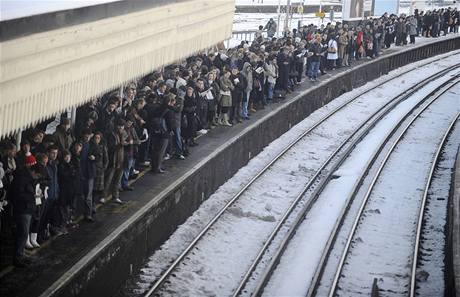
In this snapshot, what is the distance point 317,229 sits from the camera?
1609 cm

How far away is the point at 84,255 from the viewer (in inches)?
460

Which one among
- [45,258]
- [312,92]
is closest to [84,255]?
[45,258]

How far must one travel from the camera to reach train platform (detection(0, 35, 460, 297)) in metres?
11.1

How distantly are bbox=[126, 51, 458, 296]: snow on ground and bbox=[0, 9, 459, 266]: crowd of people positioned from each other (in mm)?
1167

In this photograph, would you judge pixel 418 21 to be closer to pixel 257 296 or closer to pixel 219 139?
pixel 219 139

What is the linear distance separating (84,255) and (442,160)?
12.7 meters

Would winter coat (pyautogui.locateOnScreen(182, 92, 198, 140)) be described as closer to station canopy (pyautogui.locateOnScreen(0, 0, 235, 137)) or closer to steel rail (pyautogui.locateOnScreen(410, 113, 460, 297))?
station canopy (pyautogui.locateOnScreen(0, 0, 235, 137))

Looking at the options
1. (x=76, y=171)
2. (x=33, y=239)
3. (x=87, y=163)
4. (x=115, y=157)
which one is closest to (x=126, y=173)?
(x=115, y=157)

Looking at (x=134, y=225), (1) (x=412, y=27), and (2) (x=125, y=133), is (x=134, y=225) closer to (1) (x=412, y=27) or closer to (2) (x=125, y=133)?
(2) (x=125, y=133)

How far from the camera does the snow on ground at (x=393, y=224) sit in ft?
45.8

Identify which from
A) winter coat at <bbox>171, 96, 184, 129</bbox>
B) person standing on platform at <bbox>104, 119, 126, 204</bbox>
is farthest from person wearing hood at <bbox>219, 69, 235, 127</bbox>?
person standing on platform at <bbox>104, 119, 126, 204</bbox>

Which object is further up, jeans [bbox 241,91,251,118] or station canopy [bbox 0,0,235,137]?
station canopy [bbox 0,0,235,137]

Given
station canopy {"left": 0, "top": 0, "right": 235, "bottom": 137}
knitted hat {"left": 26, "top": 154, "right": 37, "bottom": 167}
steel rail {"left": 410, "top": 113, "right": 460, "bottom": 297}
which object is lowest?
steel rail {"left": 410, "top": 113, "right": 460, "bottom": 297}

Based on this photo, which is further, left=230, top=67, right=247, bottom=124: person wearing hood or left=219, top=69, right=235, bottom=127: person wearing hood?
left=230, top=67, right=247, bottom=124: person wearing hood
